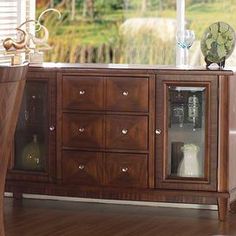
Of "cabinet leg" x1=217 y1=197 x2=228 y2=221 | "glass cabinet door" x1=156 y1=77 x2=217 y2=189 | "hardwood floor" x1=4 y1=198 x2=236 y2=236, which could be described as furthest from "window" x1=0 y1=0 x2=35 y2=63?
"cabinet leg" x1=217 y1=197 x2=228 y2=221

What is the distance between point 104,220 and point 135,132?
56 centimetres

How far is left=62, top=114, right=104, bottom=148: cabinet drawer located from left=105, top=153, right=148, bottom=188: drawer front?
0.13 meters

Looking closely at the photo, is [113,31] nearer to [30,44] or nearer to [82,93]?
[30,44]

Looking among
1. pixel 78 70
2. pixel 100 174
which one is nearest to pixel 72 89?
pixel 78 70

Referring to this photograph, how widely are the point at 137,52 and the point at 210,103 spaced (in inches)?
38.9

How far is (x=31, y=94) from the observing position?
206 inches

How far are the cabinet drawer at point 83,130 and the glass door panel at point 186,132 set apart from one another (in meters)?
0.43

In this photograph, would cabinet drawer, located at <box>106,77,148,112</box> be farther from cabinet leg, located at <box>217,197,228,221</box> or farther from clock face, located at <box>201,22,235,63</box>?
cabinet leg, located at <box>217,197,228,221</box>

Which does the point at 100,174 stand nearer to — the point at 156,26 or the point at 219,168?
the point at 219,168

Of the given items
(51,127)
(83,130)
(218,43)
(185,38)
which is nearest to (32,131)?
(51,127)

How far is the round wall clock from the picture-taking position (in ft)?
16.4

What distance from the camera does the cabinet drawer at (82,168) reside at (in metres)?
5.11

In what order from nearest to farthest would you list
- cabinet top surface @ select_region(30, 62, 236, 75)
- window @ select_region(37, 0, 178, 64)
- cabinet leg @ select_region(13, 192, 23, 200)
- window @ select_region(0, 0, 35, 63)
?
cabinet top surface @ select_region(30, 62, 236, 75) < cabinet leg @ select_region(13, 192, 23, 200) < window @ select_region(37, 0, 178, 64) < window @ select_region(0, 0, 35, 63)

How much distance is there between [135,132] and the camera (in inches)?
198
